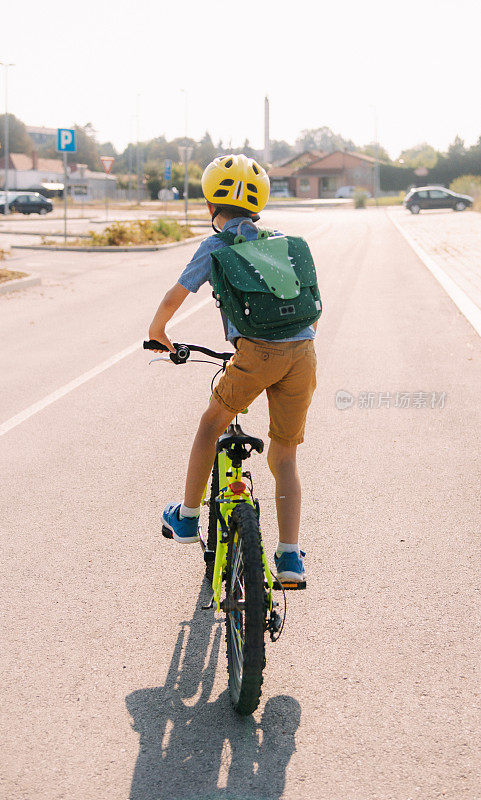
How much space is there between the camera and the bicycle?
2797 mm

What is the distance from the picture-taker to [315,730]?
2.88 m

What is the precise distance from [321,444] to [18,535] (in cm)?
247

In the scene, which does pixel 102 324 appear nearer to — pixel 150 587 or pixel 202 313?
pixel 202 313

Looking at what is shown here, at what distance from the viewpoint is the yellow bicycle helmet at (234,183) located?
3.14 m

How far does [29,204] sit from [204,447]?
51.7 metres

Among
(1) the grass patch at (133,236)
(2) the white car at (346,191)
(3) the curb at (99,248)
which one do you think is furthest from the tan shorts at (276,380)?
(2) the white car at (346,191)

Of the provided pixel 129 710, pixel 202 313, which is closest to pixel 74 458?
pixel 129 710

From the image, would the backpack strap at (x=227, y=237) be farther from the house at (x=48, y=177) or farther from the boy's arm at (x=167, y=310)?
the house at (x=48, y=177)

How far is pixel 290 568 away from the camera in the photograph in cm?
335

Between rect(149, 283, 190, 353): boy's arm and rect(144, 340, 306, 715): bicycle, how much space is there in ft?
0.12

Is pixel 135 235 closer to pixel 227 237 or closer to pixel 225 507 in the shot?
pixel 227 237

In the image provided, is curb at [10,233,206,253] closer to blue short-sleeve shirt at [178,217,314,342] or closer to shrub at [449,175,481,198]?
blue short-sleeve shirt at [178,217,314,342]

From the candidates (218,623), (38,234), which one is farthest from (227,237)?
(38,234)

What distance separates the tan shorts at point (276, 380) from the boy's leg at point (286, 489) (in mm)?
60
